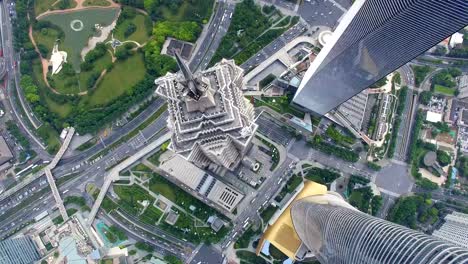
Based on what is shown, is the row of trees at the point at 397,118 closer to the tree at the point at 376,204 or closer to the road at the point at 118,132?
the tree at the point at 376,204

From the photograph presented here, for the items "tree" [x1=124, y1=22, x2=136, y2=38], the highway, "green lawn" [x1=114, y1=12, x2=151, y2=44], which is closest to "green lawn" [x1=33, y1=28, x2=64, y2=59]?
"green lawn" [x1=114, y1=12, x2=151, y2=44]

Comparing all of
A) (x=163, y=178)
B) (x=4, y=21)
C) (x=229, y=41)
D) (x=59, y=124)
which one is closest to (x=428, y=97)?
(x=229, y=41)

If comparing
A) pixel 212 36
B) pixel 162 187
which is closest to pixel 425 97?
pixel 212 36

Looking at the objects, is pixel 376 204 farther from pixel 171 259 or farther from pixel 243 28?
pixel 243 28

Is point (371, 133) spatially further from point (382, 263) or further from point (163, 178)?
point (382, 263)

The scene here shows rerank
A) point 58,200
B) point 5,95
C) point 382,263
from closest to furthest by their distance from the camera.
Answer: point 382,263
point 58,200
point 5,95

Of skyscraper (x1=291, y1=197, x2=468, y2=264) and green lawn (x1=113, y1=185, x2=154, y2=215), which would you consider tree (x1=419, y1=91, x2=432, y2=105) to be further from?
green lawn (x1=113, y1=185, x2=154, y2=215)
